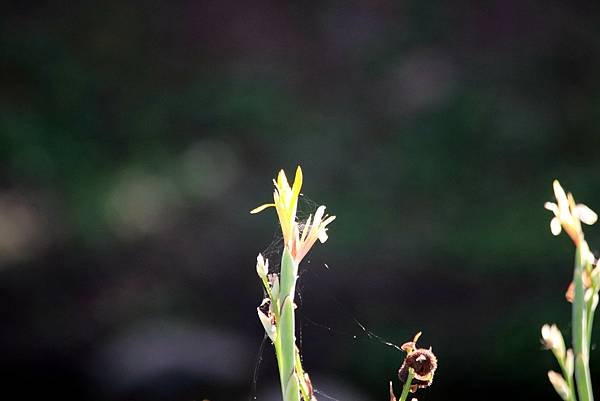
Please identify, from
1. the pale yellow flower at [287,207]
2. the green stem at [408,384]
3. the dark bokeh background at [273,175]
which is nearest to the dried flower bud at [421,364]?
the green stem at [408,384]

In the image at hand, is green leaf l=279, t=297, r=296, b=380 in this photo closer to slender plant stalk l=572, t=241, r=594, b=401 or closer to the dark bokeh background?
slender plant stalk l=572, t=241, r=594, b=401

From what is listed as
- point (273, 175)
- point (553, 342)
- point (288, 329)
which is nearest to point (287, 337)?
point (288, 329)

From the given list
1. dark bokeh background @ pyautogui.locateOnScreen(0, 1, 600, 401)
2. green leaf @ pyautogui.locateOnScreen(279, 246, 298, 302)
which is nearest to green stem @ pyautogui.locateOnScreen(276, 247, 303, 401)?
green leaf @ pyautogui.locateOnScreen(279, 246, 298, 302)

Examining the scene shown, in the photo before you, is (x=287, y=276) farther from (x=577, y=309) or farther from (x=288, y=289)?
(x=577, y=309)

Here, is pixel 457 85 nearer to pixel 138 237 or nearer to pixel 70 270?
pixel 138 237

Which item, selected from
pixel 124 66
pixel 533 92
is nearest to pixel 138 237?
pixel 124 66

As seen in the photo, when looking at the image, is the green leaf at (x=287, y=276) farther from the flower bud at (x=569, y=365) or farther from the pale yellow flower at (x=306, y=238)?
the flower bud at (x=569, y=365)
